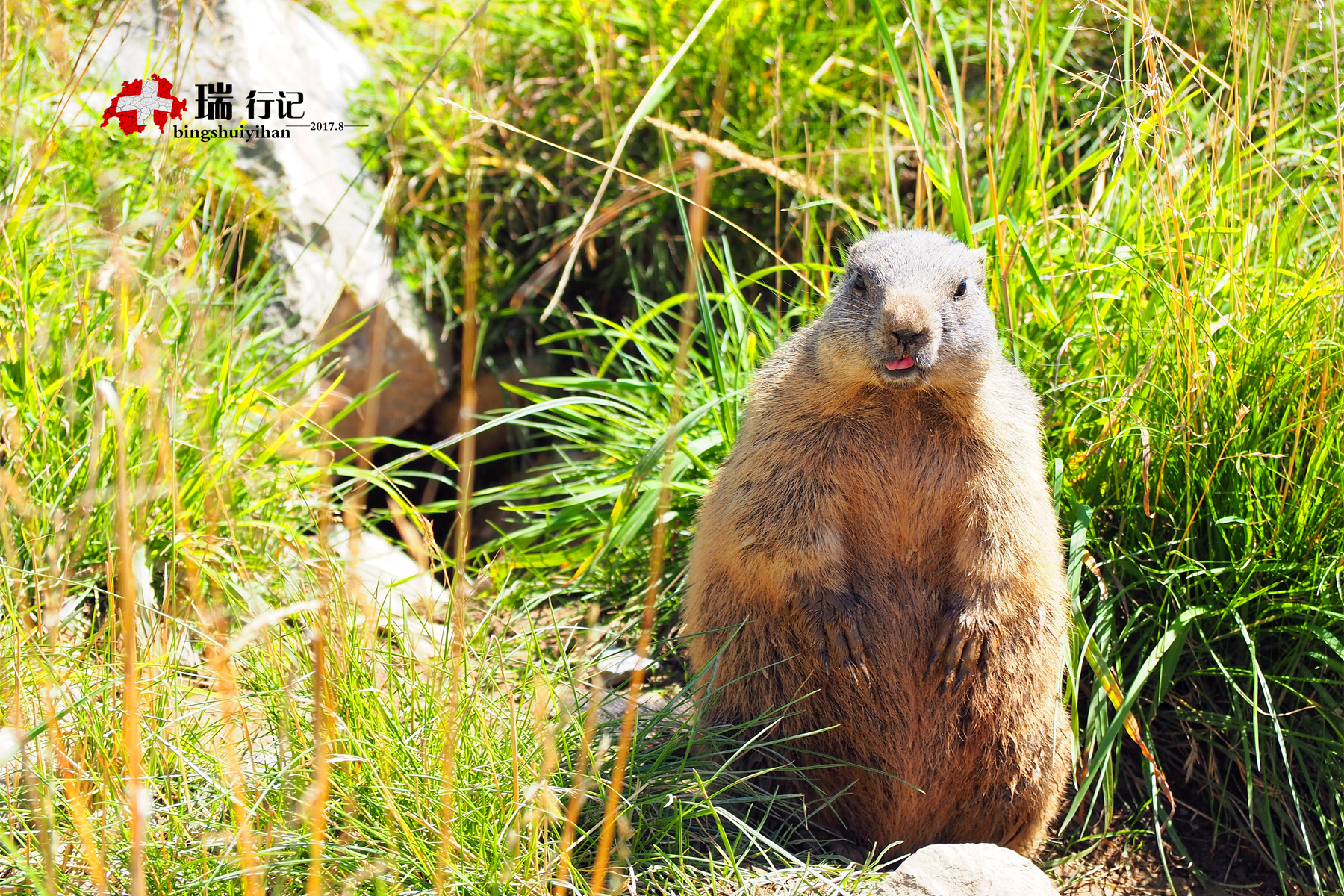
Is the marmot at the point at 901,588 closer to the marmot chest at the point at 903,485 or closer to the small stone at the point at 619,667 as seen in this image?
the marmot chest at the point at 903,485

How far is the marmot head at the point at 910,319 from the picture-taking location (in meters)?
2.90

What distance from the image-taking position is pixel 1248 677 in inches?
139

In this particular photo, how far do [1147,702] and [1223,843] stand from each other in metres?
0.54

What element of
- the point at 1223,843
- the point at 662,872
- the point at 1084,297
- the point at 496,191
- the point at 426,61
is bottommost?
the point at 1223,843

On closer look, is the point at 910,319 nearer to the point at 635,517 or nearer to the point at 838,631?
the point at 838,631

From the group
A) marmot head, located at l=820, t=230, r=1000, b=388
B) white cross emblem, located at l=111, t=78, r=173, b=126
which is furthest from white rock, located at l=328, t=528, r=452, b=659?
white cross emblem, located at l=111, t=78, r=173, b=126

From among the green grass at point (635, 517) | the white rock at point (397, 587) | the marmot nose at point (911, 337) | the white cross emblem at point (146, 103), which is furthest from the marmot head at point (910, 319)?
the white cross emblem at point (146, 103)

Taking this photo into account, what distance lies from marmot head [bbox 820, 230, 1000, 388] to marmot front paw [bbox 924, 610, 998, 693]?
2.22 feet

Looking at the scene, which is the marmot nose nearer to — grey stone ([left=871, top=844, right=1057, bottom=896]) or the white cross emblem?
grey stone ([left=871, top=844, right=1057, bottom=896])

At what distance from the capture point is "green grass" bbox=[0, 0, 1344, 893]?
258 cm

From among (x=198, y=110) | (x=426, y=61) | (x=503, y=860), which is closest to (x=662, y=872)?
(x=503, y=860)

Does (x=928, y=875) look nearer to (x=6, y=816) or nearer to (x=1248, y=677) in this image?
(x=1248, y=677)

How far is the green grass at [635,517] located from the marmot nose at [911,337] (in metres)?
0.81

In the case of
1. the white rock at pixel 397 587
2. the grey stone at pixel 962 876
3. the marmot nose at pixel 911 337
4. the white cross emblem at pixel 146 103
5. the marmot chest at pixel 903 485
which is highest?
the white cross emblem at pixel 146 103
